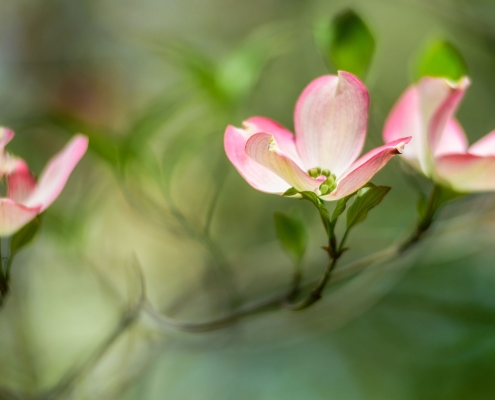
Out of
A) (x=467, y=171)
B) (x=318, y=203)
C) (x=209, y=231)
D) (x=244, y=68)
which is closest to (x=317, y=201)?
(x=318, y=203)

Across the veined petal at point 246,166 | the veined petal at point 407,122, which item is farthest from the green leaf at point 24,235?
the veined petal at point 407,122

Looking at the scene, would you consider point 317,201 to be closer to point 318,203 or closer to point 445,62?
point 318,203

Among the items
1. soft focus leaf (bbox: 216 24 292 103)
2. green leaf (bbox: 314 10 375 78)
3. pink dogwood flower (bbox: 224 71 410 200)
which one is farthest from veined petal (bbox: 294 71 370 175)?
soft focus leaf (bbox: 216 24 292 103)

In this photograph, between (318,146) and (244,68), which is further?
(244,68)

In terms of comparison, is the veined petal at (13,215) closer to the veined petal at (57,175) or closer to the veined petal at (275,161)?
the veined petal at (57,175)

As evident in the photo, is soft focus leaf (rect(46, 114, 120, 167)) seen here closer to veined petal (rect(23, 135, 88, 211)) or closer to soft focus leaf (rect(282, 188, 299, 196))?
veined petal (rect(23, 135, 88, 211))
